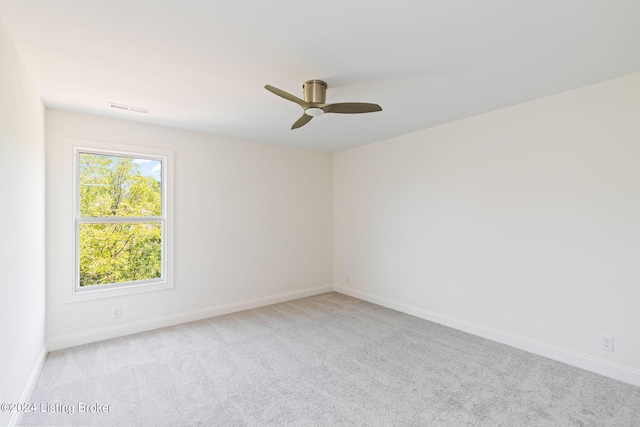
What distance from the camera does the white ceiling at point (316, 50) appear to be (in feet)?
5.43

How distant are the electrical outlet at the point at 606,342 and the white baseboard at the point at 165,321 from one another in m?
3.51

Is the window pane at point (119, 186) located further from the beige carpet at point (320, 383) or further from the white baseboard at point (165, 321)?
the beige carpet at point (320, 383)

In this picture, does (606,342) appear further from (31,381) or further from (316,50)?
(31,381)

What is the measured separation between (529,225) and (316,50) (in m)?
2.59

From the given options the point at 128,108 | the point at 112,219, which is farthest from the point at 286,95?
the point at 112,219

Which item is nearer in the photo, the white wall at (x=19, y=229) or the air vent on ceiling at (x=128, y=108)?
the white wall at (x=19, y=229)

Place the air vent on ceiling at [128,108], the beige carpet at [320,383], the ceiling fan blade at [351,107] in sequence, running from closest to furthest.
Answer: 1. the beige carpet at [320,383]
2. the ceiling fan blade at [351,107]
3. the air vent on ceiling at [128,108]

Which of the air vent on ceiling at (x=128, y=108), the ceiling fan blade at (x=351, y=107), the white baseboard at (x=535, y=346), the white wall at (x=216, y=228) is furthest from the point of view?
the white wall at (x=216, y=228)

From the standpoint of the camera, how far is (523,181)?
3072 mm

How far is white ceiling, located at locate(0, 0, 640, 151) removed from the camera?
1.66 m

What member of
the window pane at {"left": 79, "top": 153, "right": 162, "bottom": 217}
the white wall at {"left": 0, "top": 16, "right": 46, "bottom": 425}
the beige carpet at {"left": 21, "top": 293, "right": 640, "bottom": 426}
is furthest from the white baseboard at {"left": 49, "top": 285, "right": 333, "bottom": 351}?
the window pane at {"left": 79, "top": 153, "right": 162, "bottom": 217}

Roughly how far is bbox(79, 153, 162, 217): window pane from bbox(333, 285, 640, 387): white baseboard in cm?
342

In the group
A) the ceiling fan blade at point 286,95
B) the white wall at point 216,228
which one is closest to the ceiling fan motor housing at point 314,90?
the ceiling fan blade at point 286,95

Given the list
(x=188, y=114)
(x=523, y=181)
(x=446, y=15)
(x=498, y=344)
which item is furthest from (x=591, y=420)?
(x=188, y=114)
